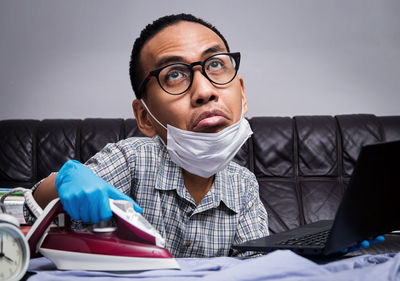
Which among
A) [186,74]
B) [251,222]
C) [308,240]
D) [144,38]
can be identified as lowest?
[251,222]

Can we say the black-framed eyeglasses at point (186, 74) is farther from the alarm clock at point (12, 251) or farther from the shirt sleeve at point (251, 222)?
the alarm clock at point (12, 251)

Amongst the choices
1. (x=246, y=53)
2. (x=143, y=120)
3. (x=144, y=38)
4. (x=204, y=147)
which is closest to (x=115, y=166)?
(x=143, y=120)

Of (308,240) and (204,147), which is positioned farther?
(204,147)

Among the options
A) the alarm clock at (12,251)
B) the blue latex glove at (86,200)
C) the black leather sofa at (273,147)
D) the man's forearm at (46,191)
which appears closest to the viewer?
the alarm clock at (12,251)

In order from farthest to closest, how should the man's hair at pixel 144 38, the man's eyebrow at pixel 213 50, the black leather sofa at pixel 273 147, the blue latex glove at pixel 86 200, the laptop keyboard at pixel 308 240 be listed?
the black leather sofa at pixel 273 147, the man's hair at pixel 144 38, the man's eyebrow at pixel 213 50, the laptop keyboard at pixel 308 240, the blue latex glove at pixel 86 200

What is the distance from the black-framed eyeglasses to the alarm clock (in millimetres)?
564

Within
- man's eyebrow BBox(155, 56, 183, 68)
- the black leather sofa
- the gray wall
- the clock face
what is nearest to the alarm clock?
the clock face

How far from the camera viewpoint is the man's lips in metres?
0.99

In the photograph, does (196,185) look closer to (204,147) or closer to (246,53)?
(204,147)

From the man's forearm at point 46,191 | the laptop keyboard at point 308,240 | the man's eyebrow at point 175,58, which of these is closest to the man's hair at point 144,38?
the man's eyebrow at point 175,58

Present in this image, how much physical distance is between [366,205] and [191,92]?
1.77ft

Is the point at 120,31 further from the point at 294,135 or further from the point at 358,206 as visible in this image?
the point at 358,206

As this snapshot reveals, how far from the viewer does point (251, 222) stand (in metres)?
1.23

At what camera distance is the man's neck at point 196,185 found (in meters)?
1.19
